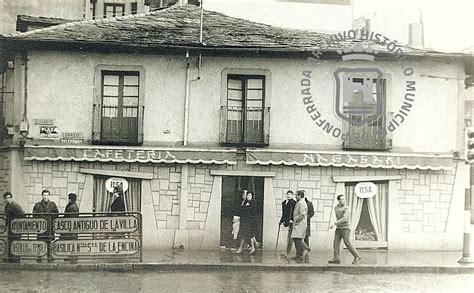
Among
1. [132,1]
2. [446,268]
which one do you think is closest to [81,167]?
[446,268]

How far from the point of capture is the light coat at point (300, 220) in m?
14.0

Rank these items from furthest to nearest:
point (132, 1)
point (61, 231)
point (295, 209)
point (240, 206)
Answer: point (132, 1), point (240, 206), point (295, 209), point (61, 231)

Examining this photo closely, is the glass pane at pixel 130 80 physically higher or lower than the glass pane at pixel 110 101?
higher

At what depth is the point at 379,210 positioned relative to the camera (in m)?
16.7

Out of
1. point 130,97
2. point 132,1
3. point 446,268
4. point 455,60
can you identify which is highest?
point 132,1

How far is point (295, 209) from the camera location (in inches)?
556

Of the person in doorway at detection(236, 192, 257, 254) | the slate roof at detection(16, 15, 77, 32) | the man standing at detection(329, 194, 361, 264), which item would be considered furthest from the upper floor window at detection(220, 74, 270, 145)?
the slate roof at detection(16, 15, 77, 32)

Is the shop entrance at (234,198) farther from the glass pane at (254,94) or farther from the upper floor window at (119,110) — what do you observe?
the upper floor window at (119,110)

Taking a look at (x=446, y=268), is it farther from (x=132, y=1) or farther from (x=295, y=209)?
(x=132, y=1)

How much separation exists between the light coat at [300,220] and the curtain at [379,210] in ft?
11.2

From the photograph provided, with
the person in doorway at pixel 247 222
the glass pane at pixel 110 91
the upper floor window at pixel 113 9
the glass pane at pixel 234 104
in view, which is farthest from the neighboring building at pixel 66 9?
the person in doorway at pixel 247 222

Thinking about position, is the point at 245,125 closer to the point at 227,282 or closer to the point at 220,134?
the point at 220,134

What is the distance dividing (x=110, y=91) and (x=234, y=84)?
356cm

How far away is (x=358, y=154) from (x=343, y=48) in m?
3.07
